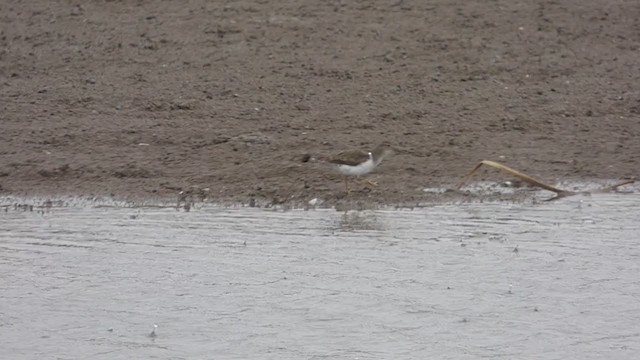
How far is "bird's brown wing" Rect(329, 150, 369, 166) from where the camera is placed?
9070 millimetres

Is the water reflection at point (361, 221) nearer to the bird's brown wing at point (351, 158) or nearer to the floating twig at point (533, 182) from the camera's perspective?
the bird's brown wing at point (351, 158)

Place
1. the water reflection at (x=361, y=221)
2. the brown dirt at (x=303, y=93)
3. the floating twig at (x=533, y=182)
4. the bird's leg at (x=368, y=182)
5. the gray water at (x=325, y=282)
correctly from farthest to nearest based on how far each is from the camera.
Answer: the brown dirt at (x=303, y=93)
the bird's leg at (x=368, y=182)
the floating twig at (x=533, y=182)
the water reflection at (x=361, y=221)
the gray water at (x=325, y=282)

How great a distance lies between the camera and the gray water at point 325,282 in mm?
6785

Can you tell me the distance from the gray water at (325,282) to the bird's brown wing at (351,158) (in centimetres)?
39

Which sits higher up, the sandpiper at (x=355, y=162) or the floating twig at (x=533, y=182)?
the sandpiper at (x=355, y=162)

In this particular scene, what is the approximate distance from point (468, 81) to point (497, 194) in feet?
6.26

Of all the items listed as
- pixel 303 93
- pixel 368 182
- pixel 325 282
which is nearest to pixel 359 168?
pixel 368 182

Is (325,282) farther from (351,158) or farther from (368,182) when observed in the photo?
(368,182)

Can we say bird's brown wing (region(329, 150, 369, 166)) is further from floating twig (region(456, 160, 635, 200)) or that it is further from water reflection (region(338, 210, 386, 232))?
floating twig (region(456, 160, 635, 200))

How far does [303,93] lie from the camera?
10.8 m

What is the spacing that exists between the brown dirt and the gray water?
59cm

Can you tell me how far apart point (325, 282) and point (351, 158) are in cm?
171

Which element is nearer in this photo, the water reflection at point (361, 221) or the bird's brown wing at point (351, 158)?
the water reflection at point (361, 221)

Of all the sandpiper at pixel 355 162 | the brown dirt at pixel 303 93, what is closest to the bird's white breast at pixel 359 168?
the sandpiper at pixel 355 162
